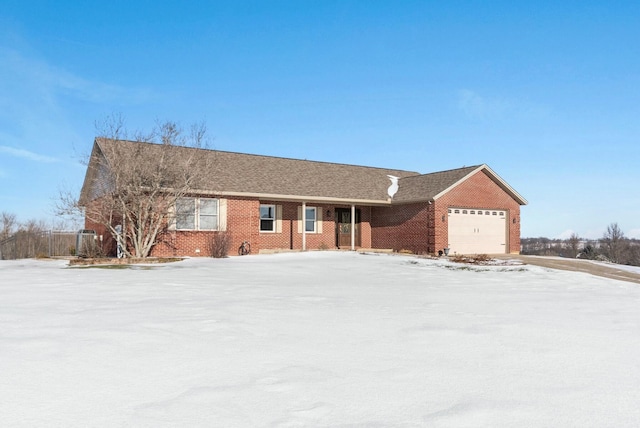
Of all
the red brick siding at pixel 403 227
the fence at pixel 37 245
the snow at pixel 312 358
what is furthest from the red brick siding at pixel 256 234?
the snow at pixel 312 358

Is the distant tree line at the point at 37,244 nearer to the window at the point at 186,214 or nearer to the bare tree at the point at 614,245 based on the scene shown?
the window at the point at 186,214

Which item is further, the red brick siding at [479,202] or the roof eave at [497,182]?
the roof eave at [497,182]

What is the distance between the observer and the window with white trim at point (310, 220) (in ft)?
83.6

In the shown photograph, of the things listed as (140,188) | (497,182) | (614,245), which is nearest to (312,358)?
(140,188)

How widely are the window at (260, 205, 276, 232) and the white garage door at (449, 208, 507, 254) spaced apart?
8.81 m

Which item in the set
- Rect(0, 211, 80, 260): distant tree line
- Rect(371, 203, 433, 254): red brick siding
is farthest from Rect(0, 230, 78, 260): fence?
Rect(371, 203, 433, 254): red brick siding

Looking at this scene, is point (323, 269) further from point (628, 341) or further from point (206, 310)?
point (628, 341)

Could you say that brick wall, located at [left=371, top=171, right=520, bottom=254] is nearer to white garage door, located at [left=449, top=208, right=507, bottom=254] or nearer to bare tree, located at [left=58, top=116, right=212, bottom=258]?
white garage door, located at [left=449, top=208, right=507, bottom=254]

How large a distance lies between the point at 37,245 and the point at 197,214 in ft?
26.8

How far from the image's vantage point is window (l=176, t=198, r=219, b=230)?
20750 mm

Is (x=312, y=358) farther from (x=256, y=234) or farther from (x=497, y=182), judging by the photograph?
(x=497, y=182)

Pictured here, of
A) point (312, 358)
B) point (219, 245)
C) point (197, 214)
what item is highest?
point (197, 214)

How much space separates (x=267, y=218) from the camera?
2427cm

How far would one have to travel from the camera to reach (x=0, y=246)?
23547 millimetres
